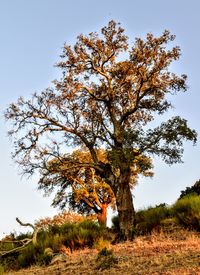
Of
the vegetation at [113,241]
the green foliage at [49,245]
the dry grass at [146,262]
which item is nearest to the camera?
the dry grass at [146,262]

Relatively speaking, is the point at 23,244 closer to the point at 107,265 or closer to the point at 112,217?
the point at 112,217

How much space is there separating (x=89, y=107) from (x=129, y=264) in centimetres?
1341

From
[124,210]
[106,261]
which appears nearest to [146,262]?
[106,261]

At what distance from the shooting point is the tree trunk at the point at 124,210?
20.0m

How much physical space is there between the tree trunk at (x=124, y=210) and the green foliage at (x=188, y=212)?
1925 mm

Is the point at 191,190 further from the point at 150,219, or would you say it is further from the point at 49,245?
the point at 49,245

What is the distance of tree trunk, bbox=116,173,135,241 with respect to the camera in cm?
1998

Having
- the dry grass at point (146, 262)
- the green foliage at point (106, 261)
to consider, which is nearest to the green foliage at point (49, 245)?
the dry grass at point (146, 262)

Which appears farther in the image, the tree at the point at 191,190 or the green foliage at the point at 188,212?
the tree at the point at 191,190

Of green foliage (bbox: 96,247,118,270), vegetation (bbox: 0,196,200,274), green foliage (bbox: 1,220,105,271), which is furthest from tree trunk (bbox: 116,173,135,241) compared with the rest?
green foliage (bbox: 96,247,118,270)

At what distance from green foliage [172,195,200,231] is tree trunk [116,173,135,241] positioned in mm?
1925

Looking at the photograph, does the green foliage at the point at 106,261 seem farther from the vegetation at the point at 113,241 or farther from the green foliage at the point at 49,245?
the green foliage at the point at 49,245

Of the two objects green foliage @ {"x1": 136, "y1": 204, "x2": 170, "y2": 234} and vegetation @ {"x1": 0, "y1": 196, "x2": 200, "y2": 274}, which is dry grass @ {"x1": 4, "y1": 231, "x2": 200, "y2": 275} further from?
green foliage @ {"x1": 136, "y1": 204, "x2": 170, "y2": 234}

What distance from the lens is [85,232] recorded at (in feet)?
57.8
